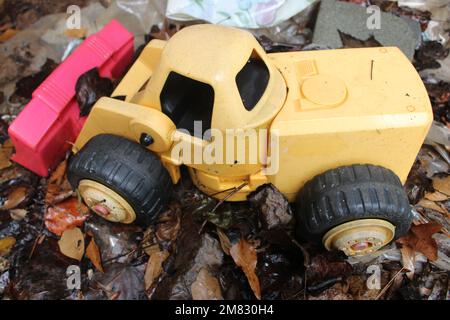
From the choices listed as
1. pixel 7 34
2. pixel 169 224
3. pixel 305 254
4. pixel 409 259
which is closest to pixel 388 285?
pixel 409 259

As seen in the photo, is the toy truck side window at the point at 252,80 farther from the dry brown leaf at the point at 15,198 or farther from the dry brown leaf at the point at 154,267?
the dry brown leaf at the point at 15,198

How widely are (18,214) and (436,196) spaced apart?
6.28 feet

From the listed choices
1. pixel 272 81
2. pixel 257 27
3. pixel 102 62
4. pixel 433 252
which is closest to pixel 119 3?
pixel 102 62

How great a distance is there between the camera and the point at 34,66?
2.62 metres

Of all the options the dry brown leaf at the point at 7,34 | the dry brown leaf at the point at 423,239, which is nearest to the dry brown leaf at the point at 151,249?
the dry brown leaf at the point at 423,239

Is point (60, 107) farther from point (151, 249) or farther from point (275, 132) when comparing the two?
point (275, 132)

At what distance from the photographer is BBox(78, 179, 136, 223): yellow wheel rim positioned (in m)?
1.86

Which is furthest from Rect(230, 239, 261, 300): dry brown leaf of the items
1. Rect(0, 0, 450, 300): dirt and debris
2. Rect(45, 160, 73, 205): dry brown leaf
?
Rect(45, 160, 73, 205): dry brown leaf

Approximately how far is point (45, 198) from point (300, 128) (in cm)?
127

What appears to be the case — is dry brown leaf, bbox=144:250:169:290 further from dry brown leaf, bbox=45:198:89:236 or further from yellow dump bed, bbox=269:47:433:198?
yellow dump bed, bbox=269:47:433:198

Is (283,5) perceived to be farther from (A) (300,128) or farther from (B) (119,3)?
(A) (300,128)

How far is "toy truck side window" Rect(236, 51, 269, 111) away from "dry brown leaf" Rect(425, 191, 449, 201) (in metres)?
0.98

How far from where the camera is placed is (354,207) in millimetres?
1669

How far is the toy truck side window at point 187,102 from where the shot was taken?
1.79 m
